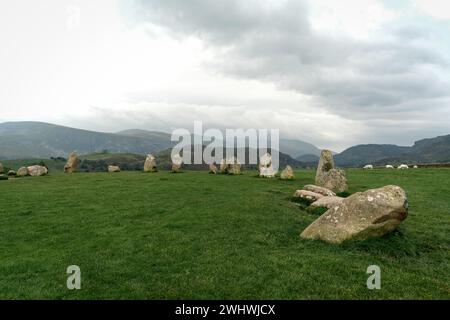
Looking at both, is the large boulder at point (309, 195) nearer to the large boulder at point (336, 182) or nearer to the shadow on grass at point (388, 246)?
the large boulder at point (336, 182)

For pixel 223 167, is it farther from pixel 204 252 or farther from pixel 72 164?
pixel 204 252

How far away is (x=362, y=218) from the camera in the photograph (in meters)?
19.8

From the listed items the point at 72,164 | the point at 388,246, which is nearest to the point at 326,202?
the point at 388,246

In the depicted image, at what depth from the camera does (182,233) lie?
2183 cm

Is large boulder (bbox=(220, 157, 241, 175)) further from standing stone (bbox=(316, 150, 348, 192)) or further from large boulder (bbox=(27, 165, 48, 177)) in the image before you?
large boulder (bbox=(27, 165, 48, 177))

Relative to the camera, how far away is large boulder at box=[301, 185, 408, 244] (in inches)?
771

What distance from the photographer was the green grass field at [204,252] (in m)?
14.1

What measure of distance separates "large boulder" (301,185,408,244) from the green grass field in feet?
1.97

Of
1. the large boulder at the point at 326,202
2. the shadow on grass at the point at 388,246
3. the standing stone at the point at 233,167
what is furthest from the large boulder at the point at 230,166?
the shadow on grass at the point at 388,246

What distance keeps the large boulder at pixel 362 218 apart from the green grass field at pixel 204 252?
0.60 m

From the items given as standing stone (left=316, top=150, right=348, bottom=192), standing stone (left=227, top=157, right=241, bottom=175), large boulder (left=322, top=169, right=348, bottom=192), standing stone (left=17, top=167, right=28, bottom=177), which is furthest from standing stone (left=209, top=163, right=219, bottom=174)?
standing stone (left=17, top=167, right=28, bottom=177)
